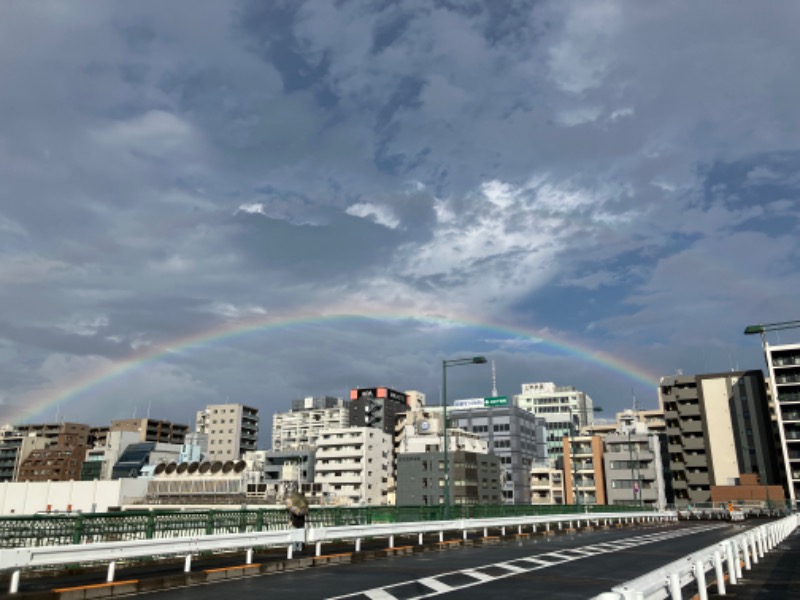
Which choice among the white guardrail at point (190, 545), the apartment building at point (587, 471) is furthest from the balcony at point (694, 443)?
the white guardrail at point (190, 545)

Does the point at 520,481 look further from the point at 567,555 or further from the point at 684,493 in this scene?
the point at 567,555

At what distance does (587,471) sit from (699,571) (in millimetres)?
100496

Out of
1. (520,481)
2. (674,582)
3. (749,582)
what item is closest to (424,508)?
(749,582)

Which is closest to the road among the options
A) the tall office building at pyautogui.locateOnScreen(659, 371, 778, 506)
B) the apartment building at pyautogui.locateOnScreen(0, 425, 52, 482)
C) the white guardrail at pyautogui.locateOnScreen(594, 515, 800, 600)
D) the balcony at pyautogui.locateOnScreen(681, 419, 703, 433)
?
the white guardrail at pyautogui.locateOnScreen(594, 515, 800, 600)

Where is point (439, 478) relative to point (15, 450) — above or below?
below

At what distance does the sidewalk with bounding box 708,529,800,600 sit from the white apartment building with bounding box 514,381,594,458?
132 metres

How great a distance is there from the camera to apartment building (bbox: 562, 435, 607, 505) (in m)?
103

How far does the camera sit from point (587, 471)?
104438 millimetres

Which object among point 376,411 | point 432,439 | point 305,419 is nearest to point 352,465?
point 432,439

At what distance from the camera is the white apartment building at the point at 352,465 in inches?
4454

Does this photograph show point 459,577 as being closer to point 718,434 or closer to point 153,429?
point 718,434

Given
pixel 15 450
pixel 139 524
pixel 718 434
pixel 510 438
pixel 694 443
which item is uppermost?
pixel 510 438

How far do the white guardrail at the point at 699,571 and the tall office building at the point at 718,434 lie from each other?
270 feet

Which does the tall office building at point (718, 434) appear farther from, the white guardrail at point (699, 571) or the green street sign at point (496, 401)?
the white guardrail at point (699, 571)
